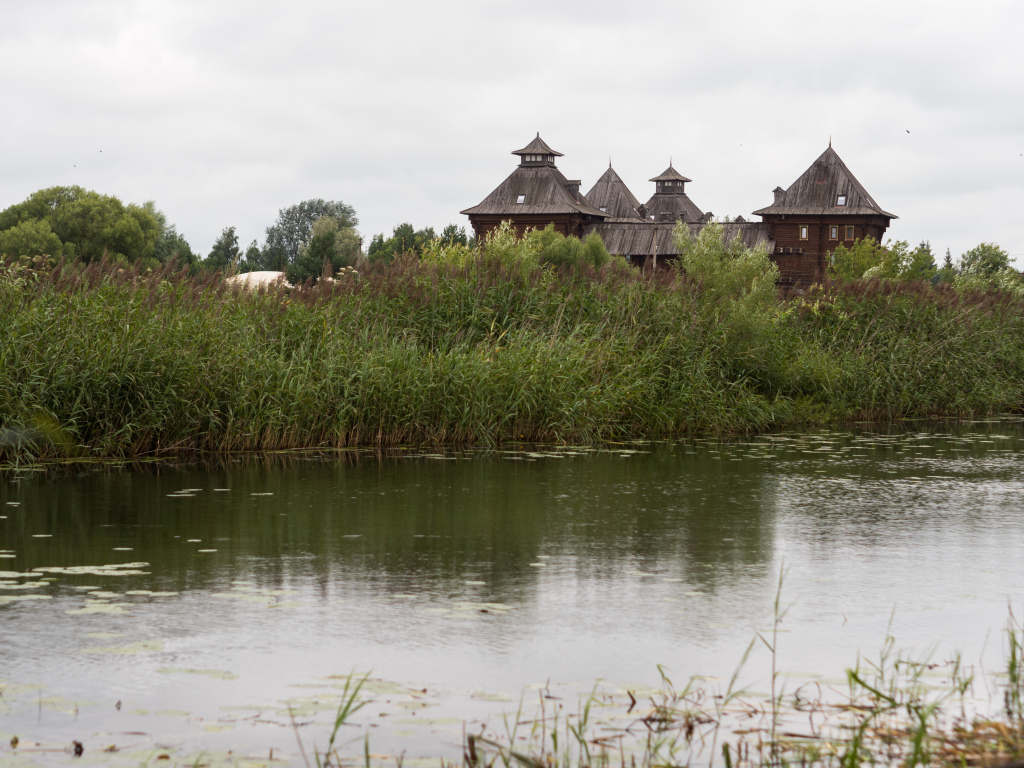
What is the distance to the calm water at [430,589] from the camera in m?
4.00

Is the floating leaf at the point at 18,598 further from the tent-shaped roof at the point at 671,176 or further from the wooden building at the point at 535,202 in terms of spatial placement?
the tent-shaped roof at the point at 671,176

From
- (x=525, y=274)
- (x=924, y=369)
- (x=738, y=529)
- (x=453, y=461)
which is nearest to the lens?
(x=738, y=529)

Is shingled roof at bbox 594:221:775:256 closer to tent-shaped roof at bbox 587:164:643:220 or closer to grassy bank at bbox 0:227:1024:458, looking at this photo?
tent-shaped roof at bbox 587:164:643:220

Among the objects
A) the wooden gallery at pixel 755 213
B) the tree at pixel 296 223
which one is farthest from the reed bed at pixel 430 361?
the tree at pixel 296 223

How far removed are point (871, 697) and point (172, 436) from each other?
348 inches

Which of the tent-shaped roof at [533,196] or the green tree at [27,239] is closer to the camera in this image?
the green tree at [27,239]

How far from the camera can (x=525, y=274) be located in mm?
15672

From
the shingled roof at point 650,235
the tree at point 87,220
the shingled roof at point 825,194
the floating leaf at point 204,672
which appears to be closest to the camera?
the floating leaf at point 204,672

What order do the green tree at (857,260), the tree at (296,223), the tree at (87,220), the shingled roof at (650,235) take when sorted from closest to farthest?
the green tree at (857,260)
the shingled roof at (650,235)
the tree at (87,220)
the tree at (296,223)

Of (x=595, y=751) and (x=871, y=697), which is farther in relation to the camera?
(x=871, y=697)

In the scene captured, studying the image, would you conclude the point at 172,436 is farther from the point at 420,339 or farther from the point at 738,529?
the point at 738,529

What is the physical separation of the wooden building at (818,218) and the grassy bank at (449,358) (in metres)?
58.0

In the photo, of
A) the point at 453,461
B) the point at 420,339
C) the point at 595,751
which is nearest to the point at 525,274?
the point at 420,339

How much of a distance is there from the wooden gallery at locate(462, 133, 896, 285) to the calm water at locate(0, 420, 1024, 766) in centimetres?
6631
